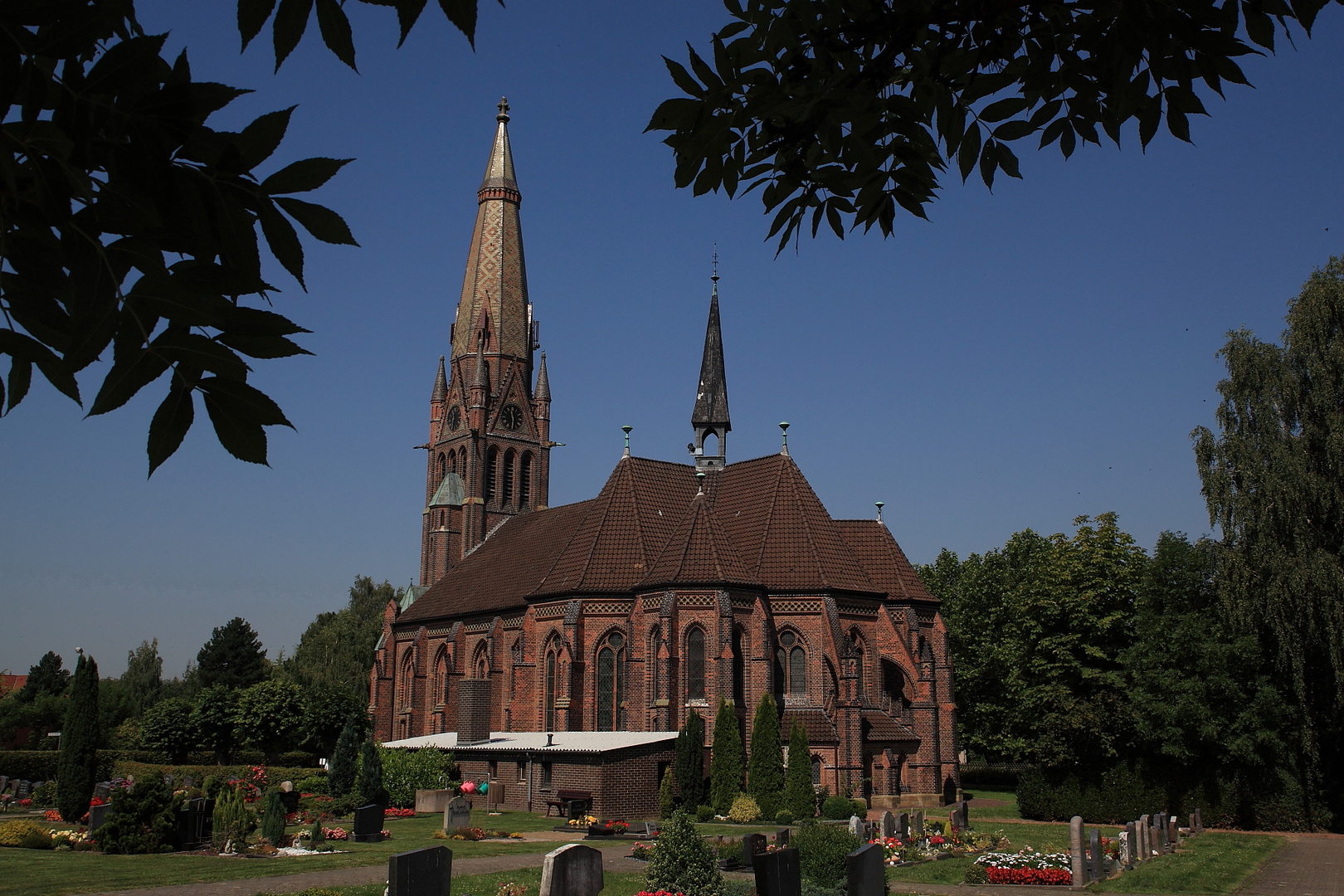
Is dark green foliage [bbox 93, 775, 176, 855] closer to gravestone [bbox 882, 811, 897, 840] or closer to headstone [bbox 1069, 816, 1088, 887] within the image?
gravestone [bbox 882, 811, 897, 840]

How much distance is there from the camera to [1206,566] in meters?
37.4

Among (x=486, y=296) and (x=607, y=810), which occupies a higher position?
(x=486, y=296)

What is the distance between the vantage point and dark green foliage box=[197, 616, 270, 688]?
254ft

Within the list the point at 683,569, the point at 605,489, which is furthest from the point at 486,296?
the point at 683,569

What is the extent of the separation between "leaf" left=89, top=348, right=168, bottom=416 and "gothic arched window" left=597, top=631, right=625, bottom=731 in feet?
127

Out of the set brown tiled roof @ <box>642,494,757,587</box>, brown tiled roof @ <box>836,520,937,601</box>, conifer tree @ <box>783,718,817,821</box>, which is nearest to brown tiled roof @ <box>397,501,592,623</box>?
brown tiled roof @ <box>642,494,757,587</box>

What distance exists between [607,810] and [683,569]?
891cm

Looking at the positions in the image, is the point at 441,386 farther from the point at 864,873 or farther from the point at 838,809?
the point at 864,873

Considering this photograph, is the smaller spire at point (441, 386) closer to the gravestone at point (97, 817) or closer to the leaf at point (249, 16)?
the gravestone at point (97, 817)

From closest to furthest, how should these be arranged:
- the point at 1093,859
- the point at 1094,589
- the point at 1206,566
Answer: the point at 1093,859
the point at 1206,566
the point at 1094,589

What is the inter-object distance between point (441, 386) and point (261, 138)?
58.2 m

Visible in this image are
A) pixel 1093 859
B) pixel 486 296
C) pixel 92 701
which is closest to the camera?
pixel 1093 859

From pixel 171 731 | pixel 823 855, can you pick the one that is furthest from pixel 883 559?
pixel 171 731

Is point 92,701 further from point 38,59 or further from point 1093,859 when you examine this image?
point 38,59
